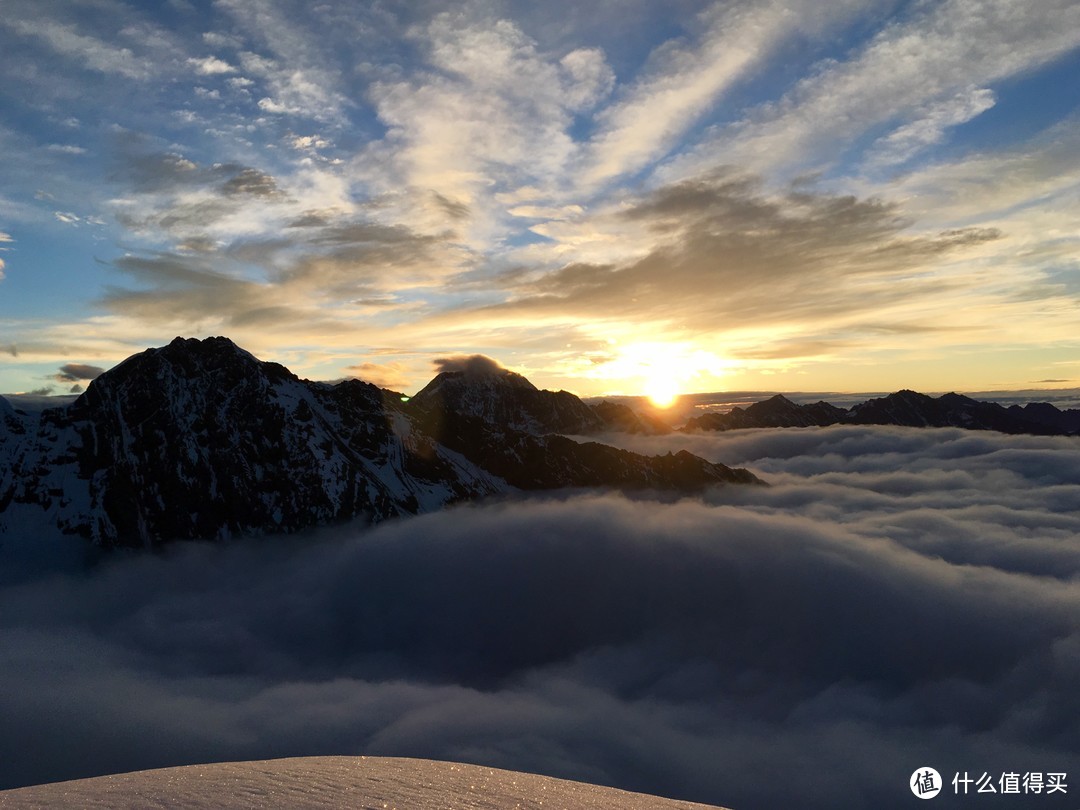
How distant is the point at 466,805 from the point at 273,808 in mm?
4385

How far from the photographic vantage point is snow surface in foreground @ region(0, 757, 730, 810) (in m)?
12.7

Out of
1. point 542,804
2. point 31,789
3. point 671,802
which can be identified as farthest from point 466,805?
point 31,789

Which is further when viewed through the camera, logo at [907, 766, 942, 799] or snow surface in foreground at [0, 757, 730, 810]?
logo at [907, 766, 942, 799]

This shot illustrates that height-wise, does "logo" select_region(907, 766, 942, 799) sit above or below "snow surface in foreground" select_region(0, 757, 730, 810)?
below

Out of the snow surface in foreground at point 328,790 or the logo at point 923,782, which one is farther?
the logo at point 923,782

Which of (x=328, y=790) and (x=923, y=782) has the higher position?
(x=328, y=790)

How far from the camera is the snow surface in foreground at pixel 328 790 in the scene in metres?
12.7

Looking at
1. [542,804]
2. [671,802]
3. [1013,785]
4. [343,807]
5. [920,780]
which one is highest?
[343,807]

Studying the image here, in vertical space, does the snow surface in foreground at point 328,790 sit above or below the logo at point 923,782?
above

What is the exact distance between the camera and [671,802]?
16.8 metres

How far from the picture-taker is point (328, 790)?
1391 cm

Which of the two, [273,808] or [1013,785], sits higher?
[273,808]

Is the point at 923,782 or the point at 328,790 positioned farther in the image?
the point at 923,782

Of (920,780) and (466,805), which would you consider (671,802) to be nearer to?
(466,805)
